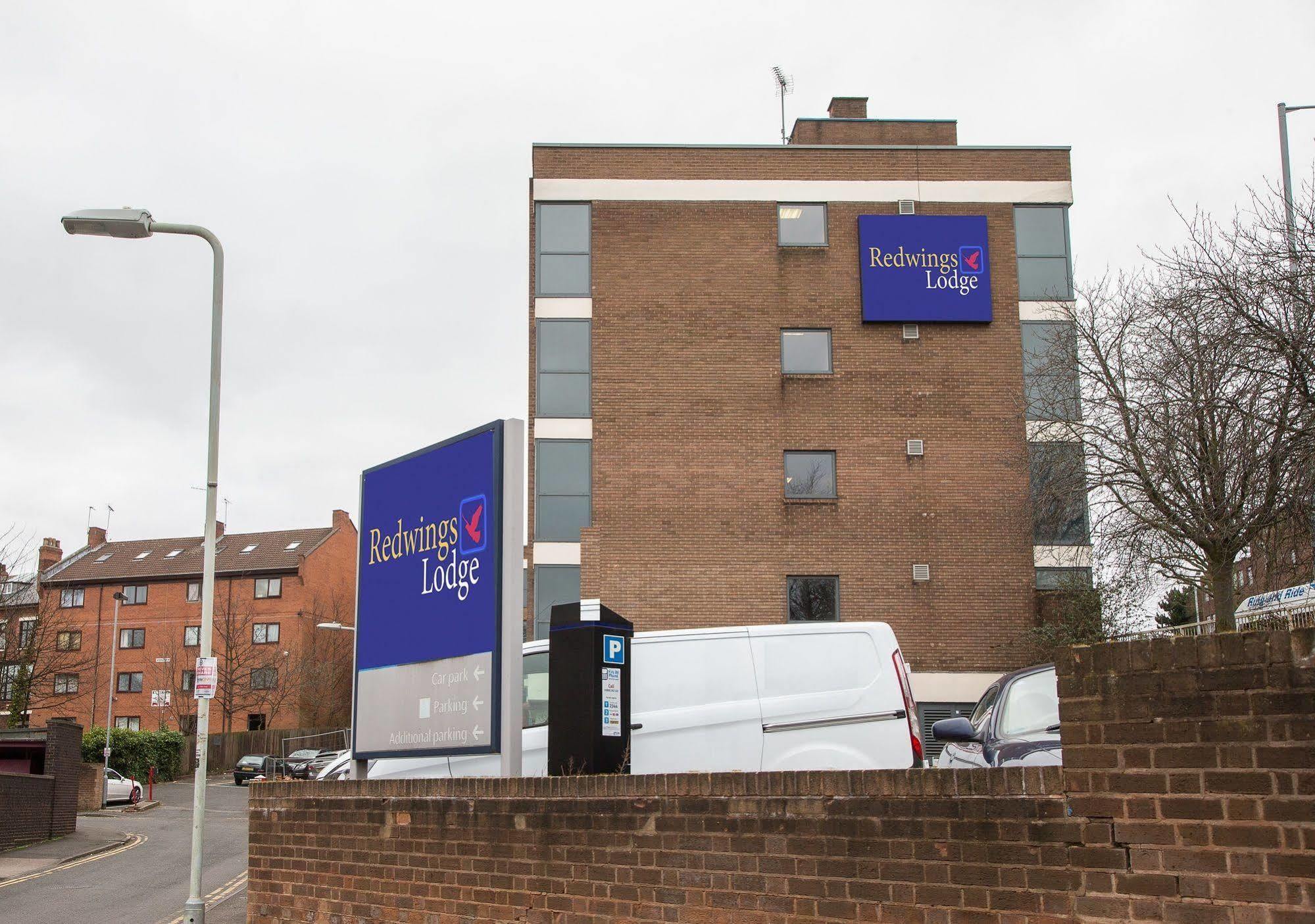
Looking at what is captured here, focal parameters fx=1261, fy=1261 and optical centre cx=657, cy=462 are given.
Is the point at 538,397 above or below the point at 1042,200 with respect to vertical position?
below

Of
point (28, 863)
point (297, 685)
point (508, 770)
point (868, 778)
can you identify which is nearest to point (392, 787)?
point (508, 770)

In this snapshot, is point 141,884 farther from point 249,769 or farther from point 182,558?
point 182,558

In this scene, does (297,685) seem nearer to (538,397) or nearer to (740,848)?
(538,397)

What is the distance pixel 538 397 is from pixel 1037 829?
2484 cm

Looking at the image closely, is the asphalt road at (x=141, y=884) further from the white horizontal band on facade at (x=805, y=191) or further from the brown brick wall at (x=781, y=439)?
the white horizontal band on facade at (x=805, y=191)

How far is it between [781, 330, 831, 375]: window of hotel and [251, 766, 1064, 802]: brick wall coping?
2133 centimetres

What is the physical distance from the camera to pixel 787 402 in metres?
29.4

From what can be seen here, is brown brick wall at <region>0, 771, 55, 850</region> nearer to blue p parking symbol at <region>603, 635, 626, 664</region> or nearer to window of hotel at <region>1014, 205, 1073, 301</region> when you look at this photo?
blue p parking symbol at <region>603, 635, 626, 664</region>

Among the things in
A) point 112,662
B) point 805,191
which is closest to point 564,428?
point 805,191

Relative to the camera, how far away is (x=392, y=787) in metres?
8.97

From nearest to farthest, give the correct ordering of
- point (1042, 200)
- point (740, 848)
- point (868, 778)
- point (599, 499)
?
point (868, 778)
point (740, 848)
point (599, 499)
point (1042, 200)

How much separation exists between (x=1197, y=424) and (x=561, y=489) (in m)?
14.1

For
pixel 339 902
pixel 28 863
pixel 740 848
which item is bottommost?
pixel 28 863

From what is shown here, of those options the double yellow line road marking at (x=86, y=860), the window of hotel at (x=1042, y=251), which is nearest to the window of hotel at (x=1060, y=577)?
the window of hotel at (x=1042, y=251)
